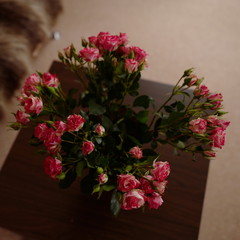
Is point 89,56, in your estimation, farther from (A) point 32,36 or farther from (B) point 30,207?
(A) point 32,36

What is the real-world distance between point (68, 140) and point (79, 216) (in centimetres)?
36

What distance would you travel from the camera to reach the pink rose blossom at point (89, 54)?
667 mm

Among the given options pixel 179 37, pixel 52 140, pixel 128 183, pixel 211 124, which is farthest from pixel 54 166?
pixel 179 37

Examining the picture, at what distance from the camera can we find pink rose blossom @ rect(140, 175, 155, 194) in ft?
2.12

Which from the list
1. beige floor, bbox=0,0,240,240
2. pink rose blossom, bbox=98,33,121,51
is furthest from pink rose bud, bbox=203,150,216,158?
beige floor, bbox=0,0,240,240

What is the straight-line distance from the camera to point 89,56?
67 cm

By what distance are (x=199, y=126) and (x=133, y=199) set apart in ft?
0.70

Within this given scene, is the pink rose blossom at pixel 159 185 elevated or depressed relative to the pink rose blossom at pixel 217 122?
depressed

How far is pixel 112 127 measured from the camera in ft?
2.54

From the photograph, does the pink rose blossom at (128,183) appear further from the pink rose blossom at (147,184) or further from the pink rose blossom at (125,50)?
the pink rose blossom at (125,50)

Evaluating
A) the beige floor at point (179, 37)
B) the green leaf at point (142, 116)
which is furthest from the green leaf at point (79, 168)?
the beige floor at point (179, 37)

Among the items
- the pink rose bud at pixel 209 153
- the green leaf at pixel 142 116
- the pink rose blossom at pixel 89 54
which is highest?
the pink rose blossom at pixel 89 54

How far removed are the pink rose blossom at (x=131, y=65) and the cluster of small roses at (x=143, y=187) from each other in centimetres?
22

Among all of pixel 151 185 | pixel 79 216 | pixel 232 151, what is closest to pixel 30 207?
pixel 79 216
